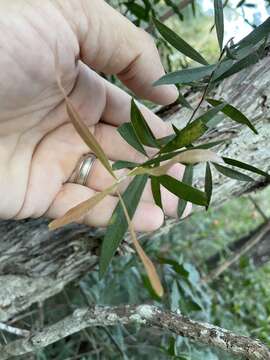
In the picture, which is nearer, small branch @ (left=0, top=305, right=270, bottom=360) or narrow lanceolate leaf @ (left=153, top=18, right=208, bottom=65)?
small branch @ (left=0, top=305, right=270, bottom=360)

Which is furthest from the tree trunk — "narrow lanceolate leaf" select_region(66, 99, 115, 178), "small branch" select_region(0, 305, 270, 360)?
"narrow lanceolate leaf" select_region(66, 99, 115, 178)

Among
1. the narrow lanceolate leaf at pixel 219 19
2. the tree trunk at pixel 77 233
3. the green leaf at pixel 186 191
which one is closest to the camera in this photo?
the green leaf at pixel 186 191

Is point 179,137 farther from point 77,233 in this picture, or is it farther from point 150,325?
point 77,233

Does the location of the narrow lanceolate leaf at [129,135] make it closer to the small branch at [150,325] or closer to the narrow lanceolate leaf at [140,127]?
the narrow lanceolate leaf at [140,127]

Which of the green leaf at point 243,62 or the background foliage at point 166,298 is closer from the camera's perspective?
the green leaf at point 243,62

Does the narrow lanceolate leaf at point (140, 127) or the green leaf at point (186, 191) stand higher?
the narrow lanceolate leaf at point (140, 127)

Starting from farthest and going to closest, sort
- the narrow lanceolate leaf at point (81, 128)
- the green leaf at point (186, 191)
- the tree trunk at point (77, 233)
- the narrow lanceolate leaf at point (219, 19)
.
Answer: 1. the tree trunk at point (77, 233)
2. the narrow lanceolate leaf at point (219, 19)
3. the green leaf at point (186, 191)
4. the narrow lanceolate leaf at point (81, 128)

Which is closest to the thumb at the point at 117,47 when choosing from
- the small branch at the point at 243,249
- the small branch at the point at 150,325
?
the small branch at the point at 150,325

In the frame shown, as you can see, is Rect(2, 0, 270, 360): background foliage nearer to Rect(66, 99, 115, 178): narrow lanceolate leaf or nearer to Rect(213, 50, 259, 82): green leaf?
Rect(213, 50, 259, 82): green leaf
